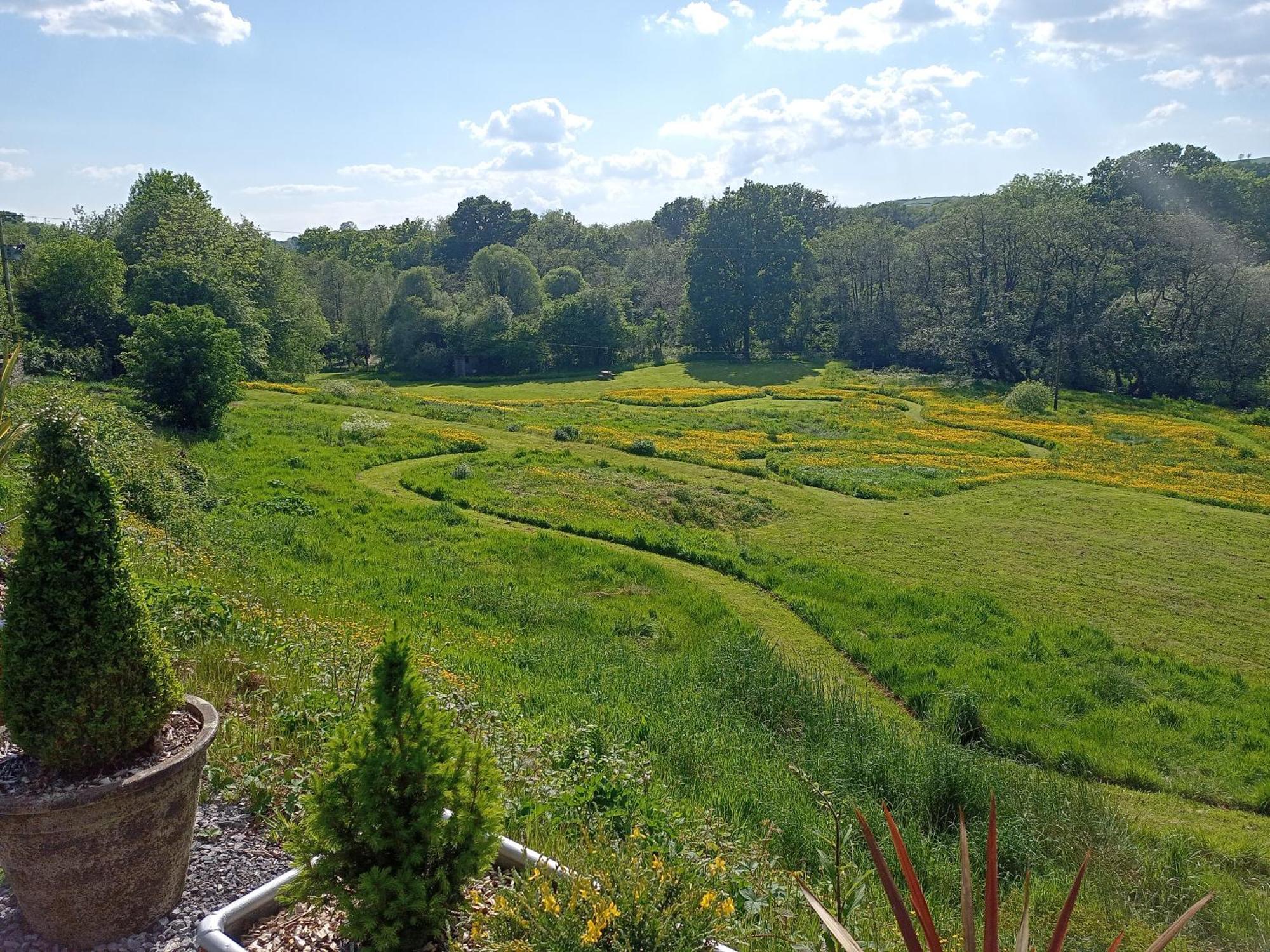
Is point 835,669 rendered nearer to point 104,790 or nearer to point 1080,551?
point 1080,551

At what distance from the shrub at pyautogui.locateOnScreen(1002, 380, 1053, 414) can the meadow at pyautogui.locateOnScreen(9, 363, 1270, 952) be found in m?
14.1

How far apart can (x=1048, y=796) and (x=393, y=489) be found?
55.9 feet

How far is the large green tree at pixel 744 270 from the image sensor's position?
6912cm

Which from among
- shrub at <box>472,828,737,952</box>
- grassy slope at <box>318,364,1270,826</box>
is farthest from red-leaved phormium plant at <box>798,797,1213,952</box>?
grassy slope at <box>318,364,1270,826</box>

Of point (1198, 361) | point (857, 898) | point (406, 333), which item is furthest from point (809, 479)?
point (406, 333)

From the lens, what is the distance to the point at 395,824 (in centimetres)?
343

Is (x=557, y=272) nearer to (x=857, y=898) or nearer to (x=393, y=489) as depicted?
(x=393, y=489)

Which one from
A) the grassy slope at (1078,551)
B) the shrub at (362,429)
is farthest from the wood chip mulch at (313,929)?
the shrub at (362,429)

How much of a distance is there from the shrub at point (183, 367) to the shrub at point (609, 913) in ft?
74.3

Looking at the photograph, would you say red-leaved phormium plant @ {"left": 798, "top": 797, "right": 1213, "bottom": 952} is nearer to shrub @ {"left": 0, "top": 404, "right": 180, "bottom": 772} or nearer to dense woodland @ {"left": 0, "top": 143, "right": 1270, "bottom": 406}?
shrub @ {"left": 0, "top": 404, "right": 180, "bottom": 772}

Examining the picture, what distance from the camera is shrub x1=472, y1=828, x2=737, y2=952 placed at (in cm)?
A: 321

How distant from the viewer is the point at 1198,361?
48656 millimetres

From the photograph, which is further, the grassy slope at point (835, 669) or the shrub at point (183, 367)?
the shrub at point (183, 367)

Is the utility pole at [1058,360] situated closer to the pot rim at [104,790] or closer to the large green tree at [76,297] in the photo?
the pot rim at [104,790]
